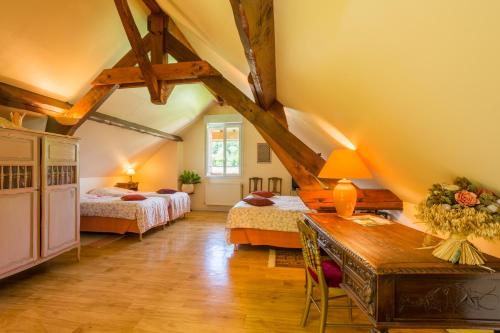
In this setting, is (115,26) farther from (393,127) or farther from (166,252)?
(393,127)

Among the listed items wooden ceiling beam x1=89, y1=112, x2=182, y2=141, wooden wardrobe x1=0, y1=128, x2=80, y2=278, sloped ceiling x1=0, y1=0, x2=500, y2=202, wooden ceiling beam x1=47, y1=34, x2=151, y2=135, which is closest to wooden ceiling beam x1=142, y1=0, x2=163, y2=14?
sloped ceiling x1=0, y1=0, x2=500, y2=202

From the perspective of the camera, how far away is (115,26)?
3113 millimetres

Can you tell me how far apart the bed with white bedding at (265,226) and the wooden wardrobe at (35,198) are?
2.10 meters

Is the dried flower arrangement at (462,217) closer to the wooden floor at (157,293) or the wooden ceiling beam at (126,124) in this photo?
the wooden floor at (157,293)

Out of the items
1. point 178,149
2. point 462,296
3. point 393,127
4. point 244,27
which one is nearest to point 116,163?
point 178,149

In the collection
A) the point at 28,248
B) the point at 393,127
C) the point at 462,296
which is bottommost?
the point at 28,248

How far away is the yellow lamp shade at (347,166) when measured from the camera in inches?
83.3

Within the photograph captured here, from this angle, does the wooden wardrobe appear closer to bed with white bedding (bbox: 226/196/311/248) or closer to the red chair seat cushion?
bed with white bedding (bbox: 226/196/311/248)

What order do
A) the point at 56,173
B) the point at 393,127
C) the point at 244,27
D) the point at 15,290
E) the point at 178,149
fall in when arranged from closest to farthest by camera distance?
1. the point at 244,27
2. the point at 393,127
3. the point at 15,290
4. the point at 56,173
5. the point at 178,149

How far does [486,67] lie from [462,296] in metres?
1.02

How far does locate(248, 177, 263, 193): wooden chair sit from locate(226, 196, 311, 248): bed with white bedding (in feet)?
8.81

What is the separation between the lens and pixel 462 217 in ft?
3.83

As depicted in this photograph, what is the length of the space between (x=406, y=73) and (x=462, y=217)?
749 millimetres

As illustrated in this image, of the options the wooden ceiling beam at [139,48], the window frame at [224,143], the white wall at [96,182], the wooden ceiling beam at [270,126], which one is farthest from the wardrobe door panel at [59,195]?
the window frame at [224,143]
